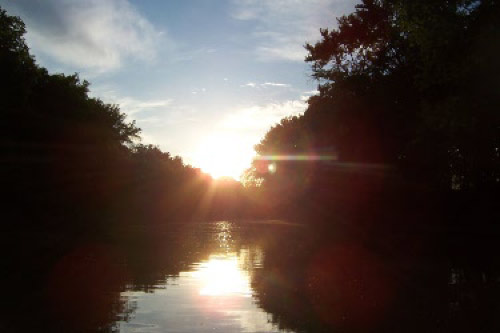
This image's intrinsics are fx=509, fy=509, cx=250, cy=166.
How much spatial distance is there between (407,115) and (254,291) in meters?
24.8

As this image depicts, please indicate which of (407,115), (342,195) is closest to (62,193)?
(342,195)

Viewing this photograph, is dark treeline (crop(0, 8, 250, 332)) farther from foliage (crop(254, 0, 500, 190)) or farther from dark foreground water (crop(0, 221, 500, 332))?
foliage (crop(254, 0, 500, 190))

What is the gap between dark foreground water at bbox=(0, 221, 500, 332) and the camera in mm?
8047

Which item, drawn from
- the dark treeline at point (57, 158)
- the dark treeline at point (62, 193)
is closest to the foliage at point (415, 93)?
the dark treeline at point (62, 193)

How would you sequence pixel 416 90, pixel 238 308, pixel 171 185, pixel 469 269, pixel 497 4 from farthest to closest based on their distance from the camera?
pixel 171 185
pixel 416 90
pixel 497 4
pixel 469 269
pixel 238 308

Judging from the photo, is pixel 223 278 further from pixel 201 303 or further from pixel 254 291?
pixel 201 303

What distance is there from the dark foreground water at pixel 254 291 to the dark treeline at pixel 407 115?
740cm

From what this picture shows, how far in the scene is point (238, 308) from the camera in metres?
9.27

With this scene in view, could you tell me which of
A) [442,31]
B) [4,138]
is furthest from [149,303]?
[4,138]

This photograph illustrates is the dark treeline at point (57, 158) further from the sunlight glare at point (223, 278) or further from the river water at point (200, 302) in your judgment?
the river water at point (200, 302)

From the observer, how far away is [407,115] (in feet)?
108

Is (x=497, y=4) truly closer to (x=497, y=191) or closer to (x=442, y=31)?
(x=442, y=31)

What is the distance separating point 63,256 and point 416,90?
24130mm

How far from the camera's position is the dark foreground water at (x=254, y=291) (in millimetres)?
8047
